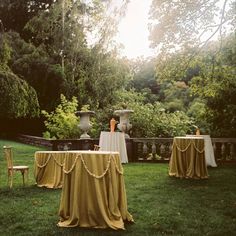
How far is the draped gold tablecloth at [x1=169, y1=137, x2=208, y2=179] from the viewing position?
1157 centimetres

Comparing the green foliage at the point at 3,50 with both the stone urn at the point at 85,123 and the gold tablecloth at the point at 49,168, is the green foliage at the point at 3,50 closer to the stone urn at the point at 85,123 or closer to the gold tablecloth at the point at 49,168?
the stone urn at the point at 85,123

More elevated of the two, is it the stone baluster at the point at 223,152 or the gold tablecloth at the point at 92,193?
the stone baluster at the point at 223,152

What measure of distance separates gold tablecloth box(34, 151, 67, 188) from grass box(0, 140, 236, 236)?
28 centimetres

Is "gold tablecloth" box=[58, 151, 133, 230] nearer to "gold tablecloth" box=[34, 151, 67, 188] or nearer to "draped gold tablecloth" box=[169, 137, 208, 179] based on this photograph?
"gold tablecloth" box=[34, 151, 67, 188]

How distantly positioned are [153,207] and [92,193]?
1.82 meters

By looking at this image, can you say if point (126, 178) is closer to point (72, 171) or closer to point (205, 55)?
point (72, 171)

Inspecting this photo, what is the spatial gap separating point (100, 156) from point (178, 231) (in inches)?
59.0

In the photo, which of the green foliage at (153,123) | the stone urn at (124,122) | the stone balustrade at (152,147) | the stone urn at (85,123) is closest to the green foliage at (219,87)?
the stone balustrade at (152,147)

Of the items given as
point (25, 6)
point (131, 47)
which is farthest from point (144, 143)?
point (25, 6)

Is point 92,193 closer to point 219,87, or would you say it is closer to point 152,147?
point 152,147

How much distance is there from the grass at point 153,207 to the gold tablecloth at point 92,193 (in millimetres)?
176

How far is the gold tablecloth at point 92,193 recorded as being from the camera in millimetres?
6246

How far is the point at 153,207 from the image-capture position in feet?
25.4

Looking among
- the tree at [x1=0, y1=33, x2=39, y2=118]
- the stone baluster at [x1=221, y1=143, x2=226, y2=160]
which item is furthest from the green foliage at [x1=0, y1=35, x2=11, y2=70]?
the stone baluster at [x1=221, y1=143, x2=226, y2=160]
